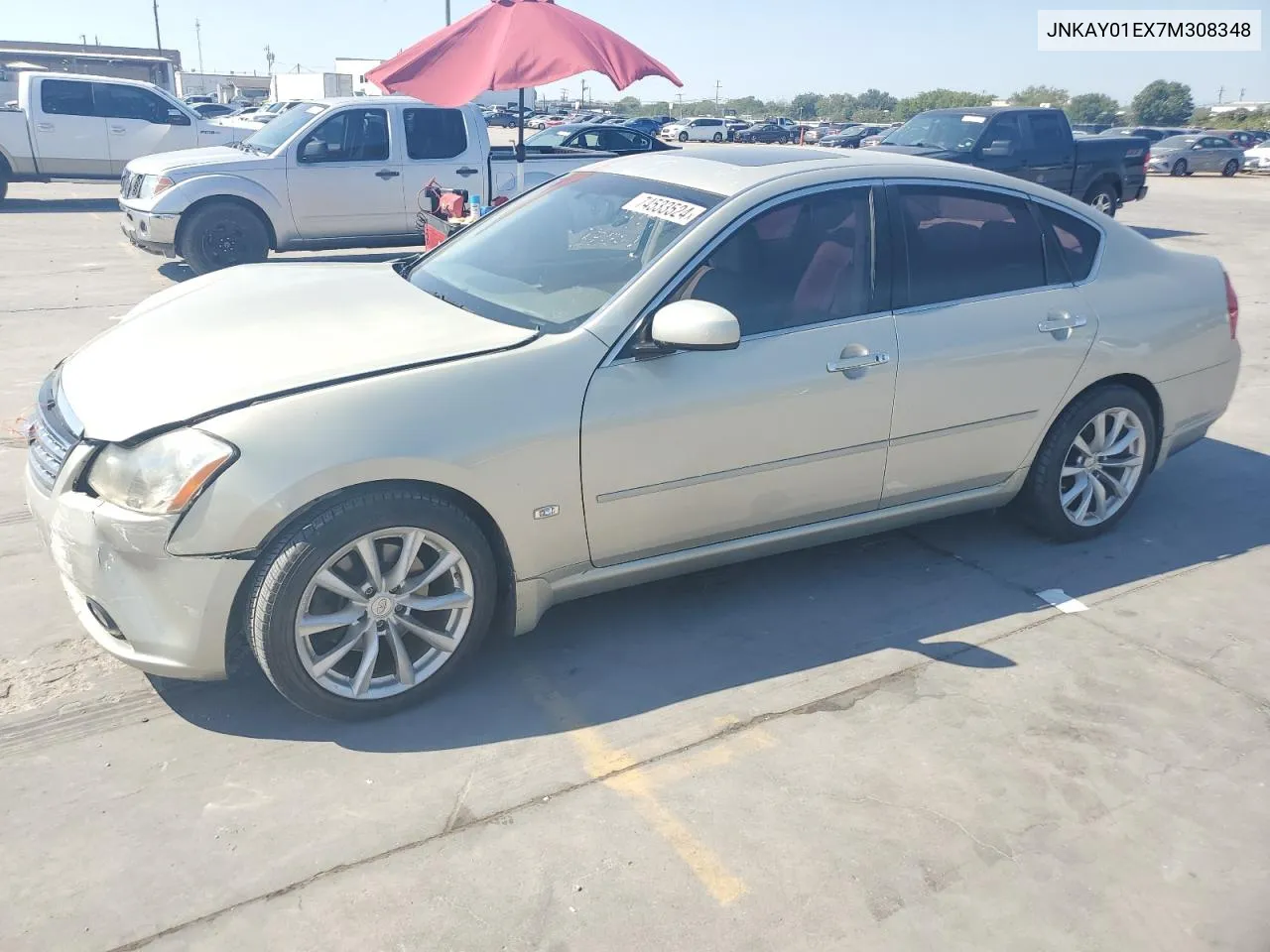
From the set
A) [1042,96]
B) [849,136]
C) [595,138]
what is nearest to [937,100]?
[1042,96]

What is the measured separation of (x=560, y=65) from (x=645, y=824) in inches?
211

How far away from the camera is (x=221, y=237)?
33.5 feet

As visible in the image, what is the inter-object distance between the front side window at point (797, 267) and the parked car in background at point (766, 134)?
48414 mm

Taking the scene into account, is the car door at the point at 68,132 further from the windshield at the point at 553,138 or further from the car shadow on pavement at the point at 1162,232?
the car shadow on pavement at the point at 1162,232

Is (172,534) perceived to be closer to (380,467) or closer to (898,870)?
(380,467)

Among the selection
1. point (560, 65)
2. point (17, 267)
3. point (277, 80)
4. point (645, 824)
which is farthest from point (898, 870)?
point (277, 80)

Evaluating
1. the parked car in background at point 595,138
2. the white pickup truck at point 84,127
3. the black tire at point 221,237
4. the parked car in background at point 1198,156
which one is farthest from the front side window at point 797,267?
the parked car in background at point 1198,156

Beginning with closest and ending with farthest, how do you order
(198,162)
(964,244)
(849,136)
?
(964,244)
(198,162)
(849,136)

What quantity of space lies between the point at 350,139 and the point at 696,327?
8715 millimetres

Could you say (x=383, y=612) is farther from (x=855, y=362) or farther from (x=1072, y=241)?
(x=1072, y=241)

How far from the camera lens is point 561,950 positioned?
2420 mm

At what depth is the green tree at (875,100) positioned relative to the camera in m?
113

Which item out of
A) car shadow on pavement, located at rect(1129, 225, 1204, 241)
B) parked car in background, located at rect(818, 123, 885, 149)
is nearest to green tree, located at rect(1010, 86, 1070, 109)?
parked car in background, located at rect(818, 123, 885, 149)

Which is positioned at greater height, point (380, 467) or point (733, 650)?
point (380, 467)
